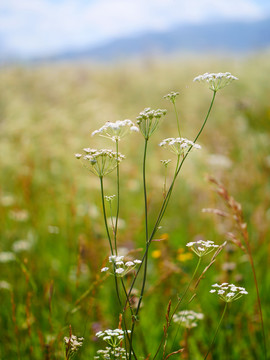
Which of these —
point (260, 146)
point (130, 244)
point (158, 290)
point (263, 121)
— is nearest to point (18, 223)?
point (130, 244)

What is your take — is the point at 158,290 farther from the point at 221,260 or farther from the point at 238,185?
the point at 238,185

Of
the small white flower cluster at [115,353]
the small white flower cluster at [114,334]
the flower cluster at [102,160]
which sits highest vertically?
the flower cluster at [102,160]

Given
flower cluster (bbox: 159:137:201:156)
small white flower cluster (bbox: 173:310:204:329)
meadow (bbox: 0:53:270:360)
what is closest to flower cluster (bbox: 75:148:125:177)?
flower cluster (bbox: 159:137:201:156)

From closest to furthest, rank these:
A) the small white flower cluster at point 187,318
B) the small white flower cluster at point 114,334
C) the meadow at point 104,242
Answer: the small white flower cluster at point 114,334 < the small white flower cluster at point 187,318 < the meadow at point 104,242

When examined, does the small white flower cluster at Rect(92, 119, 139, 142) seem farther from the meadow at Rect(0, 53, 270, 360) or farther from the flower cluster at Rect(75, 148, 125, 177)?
the meadow at Rect(0, 53, 270, 360)

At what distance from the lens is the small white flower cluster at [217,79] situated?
1.28 meters

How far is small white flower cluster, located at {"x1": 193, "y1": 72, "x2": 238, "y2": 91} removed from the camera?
4.21 feet

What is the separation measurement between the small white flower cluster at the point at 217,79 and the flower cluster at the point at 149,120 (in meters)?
0.19

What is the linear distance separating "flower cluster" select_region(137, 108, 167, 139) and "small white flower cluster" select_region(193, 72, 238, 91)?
0.63 ft

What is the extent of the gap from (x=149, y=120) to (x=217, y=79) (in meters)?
0.29

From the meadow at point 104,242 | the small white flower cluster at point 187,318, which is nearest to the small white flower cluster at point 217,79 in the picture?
the meadow at point 104,242

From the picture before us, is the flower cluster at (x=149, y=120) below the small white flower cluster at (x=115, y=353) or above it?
above

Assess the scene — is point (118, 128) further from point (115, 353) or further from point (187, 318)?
point (187, 318)

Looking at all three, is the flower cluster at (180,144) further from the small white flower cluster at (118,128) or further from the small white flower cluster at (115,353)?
the small white flower cluster at (115,353)
